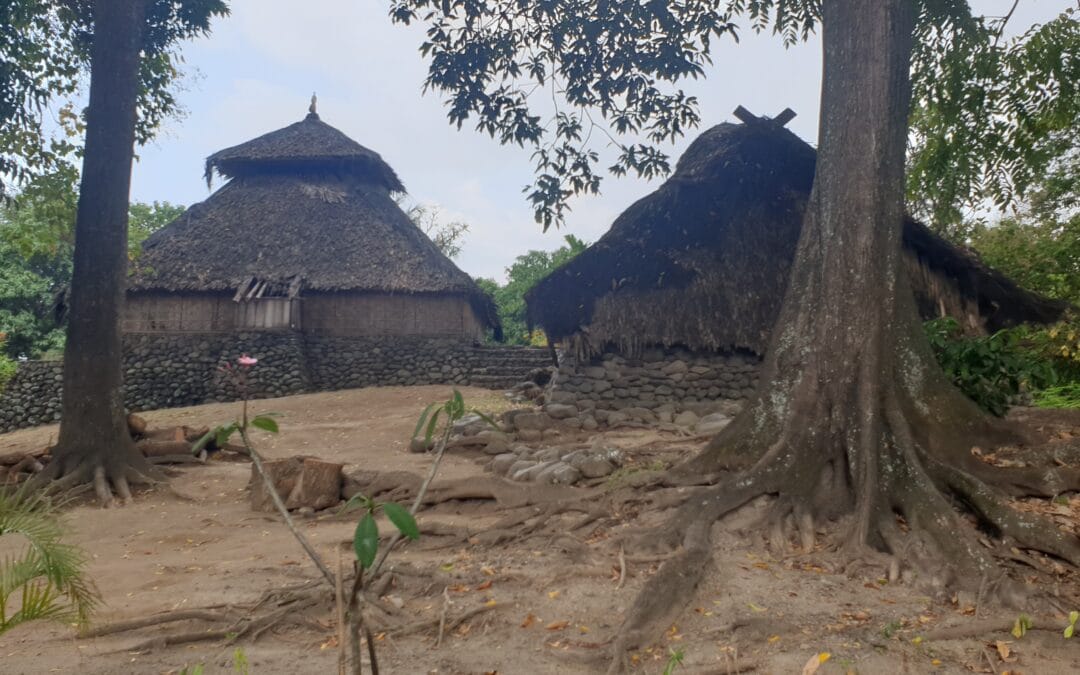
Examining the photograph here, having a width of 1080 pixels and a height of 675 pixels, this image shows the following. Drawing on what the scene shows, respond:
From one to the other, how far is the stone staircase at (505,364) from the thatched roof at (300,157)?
8010 millimetres

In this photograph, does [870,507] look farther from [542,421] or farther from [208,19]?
[208,19]

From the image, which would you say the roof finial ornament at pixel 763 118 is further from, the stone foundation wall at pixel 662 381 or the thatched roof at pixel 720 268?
the stone foundation wall at pixel 662 381

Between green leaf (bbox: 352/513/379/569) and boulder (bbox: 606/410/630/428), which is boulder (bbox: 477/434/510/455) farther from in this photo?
green leaf (bbox: 352/513/379/569)

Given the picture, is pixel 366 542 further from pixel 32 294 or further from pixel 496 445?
pixel 32 294

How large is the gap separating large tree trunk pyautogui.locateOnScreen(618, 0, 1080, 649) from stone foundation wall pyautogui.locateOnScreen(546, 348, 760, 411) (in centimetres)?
682

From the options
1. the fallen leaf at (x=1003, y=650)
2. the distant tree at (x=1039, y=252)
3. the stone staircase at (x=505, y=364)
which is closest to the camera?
the fallen leaf at (x=1003, y=650)

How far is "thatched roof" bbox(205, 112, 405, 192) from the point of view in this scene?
84.4 feet

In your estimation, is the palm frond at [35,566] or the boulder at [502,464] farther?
the boulder at [502,464]

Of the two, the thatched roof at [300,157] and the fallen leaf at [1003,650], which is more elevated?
the thatched roof at [300,157]

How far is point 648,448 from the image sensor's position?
814cm

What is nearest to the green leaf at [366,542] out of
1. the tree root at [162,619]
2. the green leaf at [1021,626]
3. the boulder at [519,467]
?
the tree root at [162,619]

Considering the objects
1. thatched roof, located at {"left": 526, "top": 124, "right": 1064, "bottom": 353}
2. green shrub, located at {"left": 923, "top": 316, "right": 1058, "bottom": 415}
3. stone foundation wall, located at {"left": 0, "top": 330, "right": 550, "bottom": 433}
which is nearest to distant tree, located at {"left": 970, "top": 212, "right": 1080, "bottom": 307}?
thatched roof, located at {"left": 526, "top": 124, "right": 1064, "bottom": 353}

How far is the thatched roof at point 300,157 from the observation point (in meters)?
25.7

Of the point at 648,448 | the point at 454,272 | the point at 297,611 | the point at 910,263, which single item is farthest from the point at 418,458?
the point at 454,272
